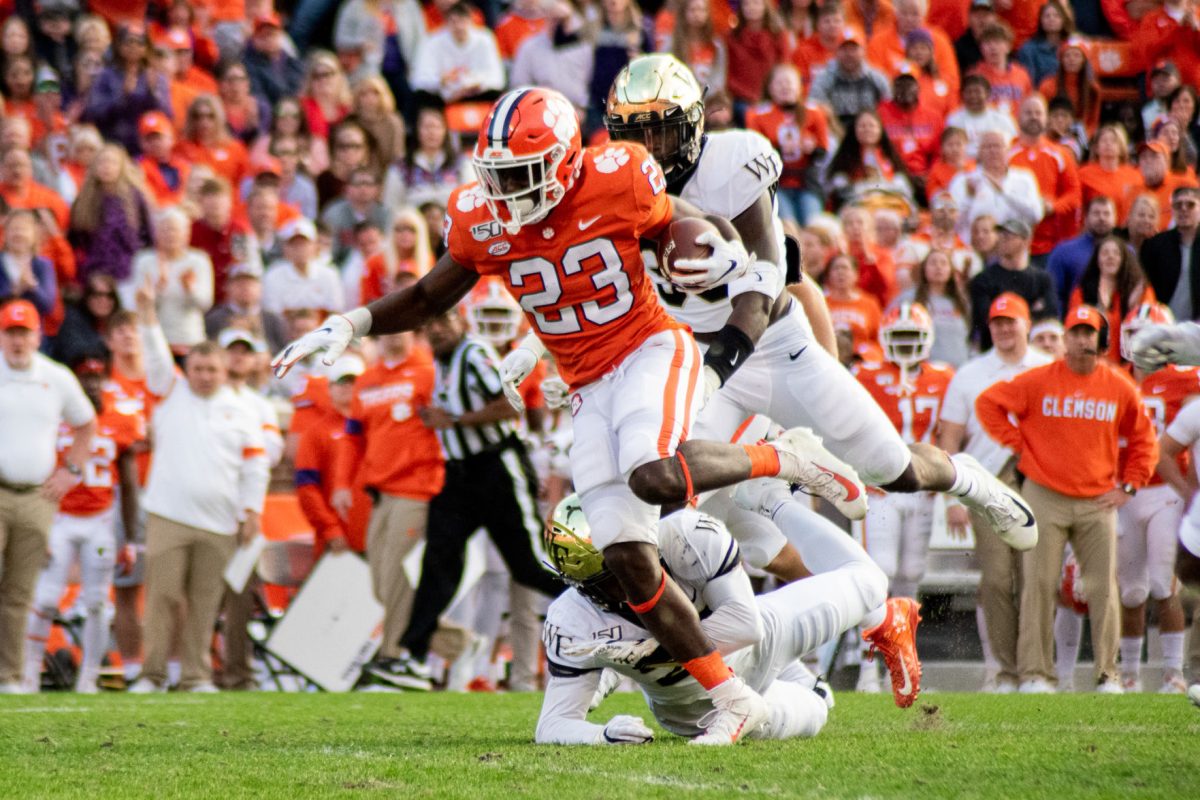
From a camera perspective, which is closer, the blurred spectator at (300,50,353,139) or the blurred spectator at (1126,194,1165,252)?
the blurred spectator at (1126,194,1165,252)

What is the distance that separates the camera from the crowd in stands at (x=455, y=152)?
1002 centimetres

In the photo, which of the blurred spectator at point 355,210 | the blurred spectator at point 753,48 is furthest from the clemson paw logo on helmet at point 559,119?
the blurred spectator at point 753,48

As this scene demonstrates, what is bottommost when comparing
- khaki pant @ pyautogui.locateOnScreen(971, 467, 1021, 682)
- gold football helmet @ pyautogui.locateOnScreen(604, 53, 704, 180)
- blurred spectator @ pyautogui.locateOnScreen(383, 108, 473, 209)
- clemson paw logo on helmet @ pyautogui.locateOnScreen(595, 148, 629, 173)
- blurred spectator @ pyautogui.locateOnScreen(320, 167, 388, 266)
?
khaki pant @ pyautogui.locateOnScreen(971, 467, 1021, 682)

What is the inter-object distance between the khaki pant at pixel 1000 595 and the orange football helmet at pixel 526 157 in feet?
13.1

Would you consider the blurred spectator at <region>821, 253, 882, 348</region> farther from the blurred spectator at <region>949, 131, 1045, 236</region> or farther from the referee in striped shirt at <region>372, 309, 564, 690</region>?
the referee in striped shirt at <region>372, 309, 564, 690</region>

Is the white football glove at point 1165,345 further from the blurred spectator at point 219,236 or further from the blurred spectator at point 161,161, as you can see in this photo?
the blurred spectator at point 161,161

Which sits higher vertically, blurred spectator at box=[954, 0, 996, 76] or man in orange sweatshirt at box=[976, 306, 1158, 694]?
blurred spectator at box=[954, 0, 996, 76]

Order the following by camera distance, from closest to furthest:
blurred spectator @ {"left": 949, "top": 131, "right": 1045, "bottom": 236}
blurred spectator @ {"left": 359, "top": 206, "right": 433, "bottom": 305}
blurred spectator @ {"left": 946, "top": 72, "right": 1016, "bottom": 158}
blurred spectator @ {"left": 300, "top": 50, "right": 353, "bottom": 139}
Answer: blurred spectator @ {"left": 359, "top": 206, "right": 433, "bottom": 305}, blurred spectator @ {"left": 949, "top": 131, "right": 1045, "bottom": 236}, blurred spectator @ {"left": 300, "top": 50, "right": 353, "bottom": 139}, blurred spectator @ {"left": 946, "top": 72, "right": 1016, "bottom": 158}

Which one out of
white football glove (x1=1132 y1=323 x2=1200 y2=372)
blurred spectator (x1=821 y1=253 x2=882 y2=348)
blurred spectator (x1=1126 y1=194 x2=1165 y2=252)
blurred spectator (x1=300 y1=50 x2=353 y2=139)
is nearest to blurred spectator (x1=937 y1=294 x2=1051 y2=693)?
blurred spectator (x1=821 y1=253 x2=882 y2=348)

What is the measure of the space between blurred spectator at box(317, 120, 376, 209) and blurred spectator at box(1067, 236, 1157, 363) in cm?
463

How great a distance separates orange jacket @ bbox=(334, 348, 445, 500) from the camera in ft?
29.0

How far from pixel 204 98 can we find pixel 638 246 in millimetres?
6731

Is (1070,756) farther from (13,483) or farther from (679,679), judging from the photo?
(13,483)

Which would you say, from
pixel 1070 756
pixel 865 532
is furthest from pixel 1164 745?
pixel 865 532
